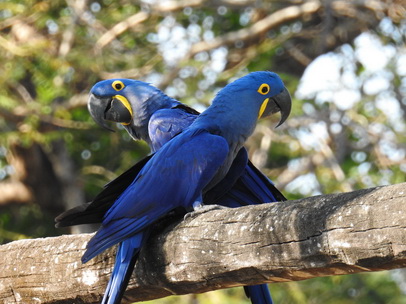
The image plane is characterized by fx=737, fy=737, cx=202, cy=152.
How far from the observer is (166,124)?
313 centimetres

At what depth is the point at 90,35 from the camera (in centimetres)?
626

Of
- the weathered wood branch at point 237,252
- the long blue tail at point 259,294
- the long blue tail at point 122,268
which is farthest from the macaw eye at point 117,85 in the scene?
the long blue tail at point 122,268

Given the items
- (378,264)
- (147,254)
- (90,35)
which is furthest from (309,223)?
(90,35)

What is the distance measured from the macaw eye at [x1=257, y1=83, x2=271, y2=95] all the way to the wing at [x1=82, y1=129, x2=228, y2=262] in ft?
1.22

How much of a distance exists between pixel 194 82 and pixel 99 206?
149 inches

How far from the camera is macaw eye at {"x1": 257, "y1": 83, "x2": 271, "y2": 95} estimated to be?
2.96 m

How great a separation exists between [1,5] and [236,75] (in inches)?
81.8

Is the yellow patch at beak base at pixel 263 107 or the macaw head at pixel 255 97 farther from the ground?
the macaw head at pixel 255 97

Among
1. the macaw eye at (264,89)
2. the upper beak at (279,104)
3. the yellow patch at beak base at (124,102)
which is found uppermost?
the macaw eye at (264,89)

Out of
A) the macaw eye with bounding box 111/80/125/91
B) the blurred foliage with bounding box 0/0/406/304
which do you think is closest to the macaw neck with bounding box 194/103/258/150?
the macaw eye with bounding box 111/80/125/91

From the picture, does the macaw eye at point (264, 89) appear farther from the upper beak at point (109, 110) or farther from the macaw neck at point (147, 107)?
the upper beak at point (109, 110)

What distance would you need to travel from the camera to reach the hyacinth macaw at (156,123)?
2.55 metres

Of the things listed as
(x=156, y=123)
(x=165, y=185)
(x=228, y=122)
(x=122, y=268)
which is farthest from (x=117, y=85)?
(x=122, y=268)

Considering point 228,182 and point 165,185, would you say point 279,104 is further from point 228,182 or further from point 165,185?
point 165,185
